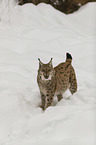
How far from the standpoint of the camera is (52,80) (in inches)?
151

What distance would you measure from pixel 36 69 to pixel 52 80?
7.70ft

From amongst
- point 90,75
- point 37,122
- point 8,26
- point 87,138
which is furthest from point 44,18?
point 87,138

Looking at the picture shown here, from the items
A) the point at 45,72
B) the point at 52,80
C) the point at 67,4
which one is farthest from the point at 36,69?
the point at 67,4

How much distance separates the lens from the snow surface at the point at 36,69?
8.88ft

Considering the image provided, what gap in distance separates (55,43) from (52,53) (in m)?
0.85

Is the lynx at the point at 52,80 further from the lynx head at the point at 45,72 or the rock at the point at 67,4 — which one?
the rock at the point at 67,4

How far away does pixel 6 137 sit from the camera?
9.80ft

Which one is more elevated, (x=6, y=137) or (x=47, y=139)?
(x=47, y=139)

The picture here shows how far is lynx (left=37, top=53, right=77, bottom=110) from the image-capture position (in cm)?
365

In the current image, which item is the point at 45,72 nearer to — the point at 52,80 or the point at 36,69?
the point at 52,80

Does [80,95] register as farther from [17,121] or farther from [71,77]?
[17,121]

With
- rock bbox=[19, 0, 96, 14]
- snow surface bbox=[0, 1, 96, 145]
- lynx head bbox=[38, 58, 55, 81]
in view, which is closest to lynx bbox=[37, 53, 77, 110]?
lynx head bbox=[38, 58, 55, 81]

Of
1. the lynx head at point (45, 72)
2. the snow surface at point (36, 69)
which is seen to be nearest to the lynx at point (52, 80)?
the lynx head at point (45, 72)

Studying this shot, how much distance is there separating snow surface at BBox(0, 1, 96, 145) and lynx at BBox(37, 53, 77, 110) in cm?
21
